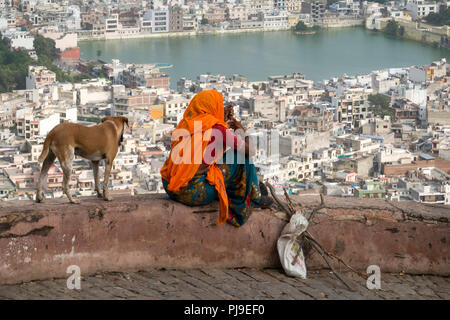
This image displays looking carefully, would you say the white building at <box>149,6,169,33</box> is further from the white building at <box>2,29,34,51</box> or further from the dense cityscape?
the white building at <box>2,29,34,51</box>

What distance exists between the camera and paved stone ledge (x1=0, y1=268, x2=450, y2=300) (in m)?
1.64

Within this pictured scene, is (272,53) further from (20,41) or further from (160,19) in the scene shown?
(20,41)

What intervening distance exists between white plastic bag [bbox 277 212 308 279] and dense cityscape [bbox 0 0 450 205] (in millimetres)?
5909

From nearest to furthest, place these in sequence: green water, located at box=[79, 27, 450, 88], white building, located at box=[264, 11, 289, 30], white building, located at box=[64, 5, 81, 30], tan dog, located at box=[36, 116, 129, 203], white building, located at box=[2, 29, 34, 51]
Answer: tan dog, located at box=[36, 116, 129, 203]
white building, located at box=[2, 29, 34, 51]
green water, located at box=[79, 27, 450, 88]
white building, located at box=[64, 5, 81, 30]
white building, located at box=[264, 11, 289, 30]

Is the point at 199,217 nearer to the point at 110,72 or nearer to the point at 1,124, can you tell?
the point at 1,124

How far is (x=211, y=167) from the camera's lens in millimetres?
1812

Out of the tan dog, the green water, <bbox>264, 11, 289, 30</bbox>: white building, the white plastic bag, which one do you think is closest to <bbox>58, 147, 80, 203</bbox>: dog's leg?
the tan dog

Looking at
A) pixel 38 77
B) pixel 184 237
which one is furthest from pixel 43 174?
pixel 38 77

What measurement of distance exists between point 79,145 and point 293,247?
18.0 inches

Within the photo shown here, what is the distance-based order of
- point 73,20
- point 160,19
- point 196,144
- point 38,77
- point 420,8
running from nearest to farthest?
point 196,144
point 38,77
point 73,20
point 160,19
point 420,8

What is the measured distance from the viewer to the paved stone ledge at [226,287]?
5.38ft

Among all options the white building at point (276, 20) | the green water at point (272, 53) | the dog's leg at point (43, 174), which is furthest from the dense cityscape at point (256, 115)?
the dog's leg at point (43, 174)

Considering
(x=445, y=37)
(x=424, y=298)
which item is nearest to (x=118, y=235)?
(x=424, y=298)

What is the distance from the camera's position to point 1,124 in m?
12.5
